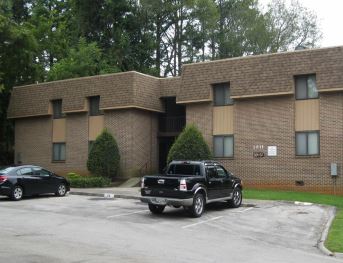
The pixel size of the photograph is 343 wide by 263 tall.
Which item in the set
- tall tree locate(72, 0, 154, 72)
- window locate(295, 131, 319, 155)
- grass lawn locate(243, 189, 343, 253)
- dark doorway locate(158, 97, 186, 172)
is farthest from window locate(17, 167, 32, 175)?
tall tree locate(72, 0, 154, 72)

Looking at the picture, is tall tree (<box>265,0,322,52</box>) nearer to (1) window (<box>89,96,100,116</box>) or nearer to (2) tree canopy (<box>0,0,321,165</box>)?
(2) tree canopy (<box>0,0,321,165</box>)

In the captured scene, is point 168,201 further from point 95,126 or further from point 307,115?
point 95,126

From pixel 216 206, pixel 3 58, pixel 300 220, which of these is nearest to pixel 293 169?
pixel 216 206

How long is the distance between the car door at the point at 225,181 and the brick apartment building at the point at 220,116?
8.30 metres

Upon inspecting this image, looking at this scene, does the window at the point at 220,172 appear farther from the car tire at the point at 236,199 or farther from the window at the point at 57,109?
the window at the point at 57,109

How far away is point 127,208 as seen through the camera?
19219mm

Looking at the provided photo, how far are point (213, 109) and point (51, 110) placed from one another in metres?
12.2

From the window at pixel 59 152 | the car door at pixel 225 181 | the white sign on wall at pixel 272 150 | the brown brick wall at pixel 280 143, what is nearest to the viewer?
the car door at pixel 225 181

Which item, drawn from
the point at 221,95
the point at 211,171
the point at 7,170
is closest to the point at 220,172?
the point at 211,171

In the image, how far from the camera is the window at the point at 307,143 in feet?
86.0

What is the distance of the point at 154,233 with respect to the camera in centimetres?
1348

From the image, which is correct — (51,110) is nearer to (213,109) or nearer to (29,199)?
(213,109)

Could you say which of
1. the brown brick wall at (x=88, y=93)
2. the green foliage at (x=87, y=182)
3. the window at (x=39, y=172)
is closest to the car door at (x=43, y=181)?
the window at (x=39, y=172)

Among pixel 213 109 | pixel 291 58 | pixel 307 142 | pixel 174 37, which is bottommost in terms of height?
pixel 307 142
